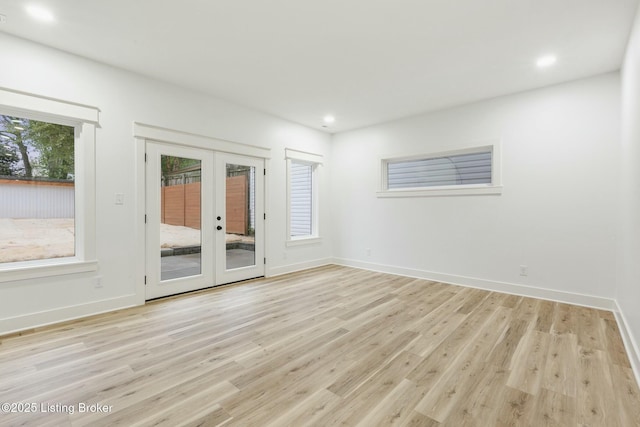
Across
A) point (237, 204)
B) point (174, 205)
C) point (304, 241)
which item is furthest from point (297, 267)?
point (174, 205)

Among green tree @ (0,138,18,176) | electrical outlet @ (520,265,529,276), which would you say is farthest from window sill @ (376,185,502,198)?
green tree @ (0,138,18,176)

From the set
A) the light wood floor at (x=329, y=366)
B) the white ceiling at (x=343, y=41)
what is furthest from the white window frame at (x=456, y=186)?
the light wood floor at (x=329, y=366)

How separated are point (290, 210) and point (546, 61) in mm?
4128

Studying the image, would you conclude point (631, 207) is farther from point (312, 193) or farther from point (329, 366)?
point (312, 193)

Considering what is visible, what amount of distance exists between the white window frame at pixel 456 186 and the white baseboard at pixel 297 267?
1803mm

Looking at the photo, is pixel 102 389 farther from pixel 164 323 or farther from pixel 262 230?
pixel 262 230

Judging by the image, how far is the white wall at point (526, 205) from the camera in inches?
143

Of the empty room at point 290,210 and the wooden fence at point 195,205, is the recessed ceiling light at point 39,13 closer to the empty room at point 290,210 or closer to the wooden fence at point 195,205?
the empty room at point 290,210

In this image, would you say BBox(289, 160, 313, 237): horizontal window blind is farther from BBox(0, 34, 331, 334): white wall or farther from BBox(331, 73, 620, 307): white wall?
BBox(0, 34, 331, 334): white wall

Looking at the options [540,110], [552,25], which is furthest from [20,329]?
[540,110]

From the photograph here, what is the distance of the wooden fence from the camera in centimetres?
402

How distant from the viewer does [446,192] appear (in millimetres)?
4840

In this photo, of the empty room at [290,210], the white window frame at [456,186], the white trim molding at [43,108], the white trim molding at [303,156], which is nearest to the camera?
the empty room at [290,210]

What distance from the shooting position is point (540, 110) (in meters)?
4.01
